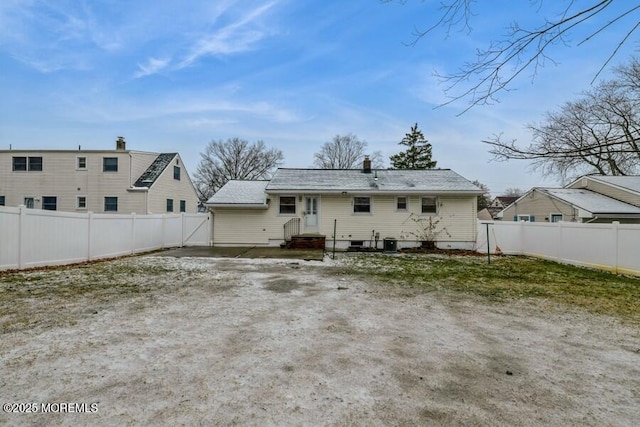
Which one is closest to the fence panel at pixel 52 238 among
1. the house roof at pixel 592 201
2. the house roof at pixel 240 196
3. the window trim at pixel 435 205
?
the house roof at pixel 240 196

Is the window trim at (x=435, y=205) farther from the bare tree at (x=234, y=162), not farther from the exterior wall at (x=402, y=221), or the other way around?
the bare tree at (x=234, y=162)

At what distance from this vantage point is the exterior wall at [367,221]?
613 inches

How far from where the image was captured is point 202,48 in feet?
40.8

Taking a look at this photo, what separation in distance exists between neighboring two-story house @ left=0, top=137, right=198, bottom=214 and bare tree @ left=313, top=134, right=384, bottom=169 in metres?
26.4

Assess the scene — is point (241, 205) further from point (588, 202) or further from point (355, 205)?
point (588, 202)

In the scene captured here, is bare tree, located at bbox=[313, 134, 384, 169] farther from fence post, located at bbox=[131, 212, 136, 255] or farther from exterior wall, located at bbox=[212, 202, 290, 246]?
fence post, located at bbox=[131, 212, 136, 255]

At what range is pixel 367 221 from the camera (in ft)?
51.4

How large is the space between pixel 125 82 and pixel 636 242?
20.0 m

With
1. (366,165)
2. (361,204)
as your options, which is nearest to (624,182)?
(366,165)

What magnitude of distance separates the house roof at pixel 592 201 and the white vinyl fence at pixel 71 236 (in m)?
20.2

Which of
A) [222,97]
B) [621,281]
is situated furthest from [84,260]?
[621,281]

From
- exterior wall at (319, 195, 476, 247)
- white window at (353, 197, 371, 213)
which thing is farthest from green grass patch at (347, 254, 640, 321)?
white window at (353, 197, 371, 213)

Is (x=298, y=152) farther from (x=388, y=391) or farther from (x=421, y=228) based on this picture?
(x=388, y=391)

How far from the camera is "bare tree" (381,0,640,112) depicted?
2.23 metres
